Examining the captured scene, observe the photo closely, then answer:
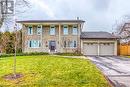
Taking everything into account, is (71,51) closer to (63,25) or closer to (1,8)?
(63,25)

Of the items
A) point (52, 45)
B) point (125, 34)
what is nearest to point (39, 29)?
point (52, 45)

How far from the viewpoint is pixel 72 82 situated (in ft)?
49.4

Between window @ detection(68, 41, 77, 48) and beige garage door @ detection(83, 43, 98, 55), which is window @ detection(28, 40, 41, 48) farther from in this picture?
beige garage door @ detection(83, 43, 98, 55)

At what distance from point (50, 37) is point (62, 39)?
2102 mm

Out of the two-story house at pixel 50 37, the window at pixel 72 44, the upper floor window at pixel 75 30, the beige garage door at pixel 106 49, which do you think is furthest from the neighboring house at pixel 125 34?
the window at pixel 72 44

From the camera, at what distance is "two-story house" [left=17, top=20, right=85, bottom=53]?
46.7m

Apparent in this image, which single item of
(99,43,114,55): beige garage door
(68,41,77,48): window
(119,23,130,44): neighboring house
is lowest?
(99,43,114,55): beige garage door

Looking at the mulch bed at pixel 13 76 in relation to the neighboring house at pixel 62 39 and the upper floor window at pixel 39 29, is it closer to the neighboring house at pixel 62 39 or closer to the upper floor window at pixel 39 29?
the neighboring house at pixel 62 39

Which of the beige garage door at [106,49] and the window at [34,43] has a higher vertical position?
the window at [34,43]

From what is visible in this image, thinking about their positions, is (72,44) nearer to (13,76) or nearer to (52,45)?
(52,45)

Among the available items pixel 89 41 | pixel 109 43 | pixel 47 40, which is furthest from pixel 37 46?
pixel 109 43

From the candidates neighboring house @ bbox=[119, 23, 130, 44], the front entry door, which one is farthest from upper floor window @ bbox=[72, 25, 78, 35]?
neighboring house @ bbox=[119, 23, 130, 44]

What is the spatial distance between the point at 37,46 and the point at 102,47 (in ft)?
35.8

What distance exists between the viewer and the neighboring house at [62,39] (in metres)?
46.2
